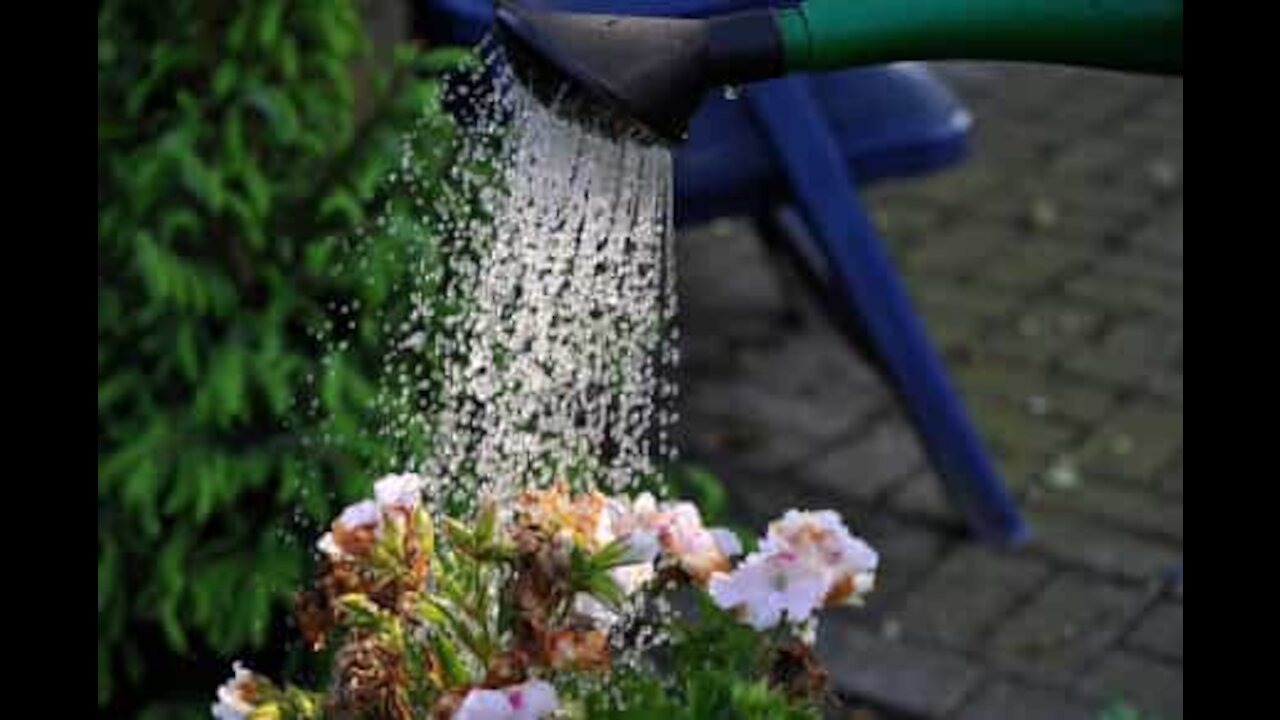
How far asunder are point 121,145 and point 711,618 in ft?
4.58

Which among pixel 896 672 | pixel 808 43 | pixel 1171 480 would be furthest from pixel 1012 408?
pixel 808 43

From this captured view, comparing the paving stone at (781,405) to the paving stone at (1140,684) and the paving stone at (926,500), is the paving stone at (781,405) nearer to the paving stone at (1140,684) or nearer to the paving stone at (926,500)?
the paving stone at (926,500)

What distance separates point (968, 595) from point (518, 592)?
202 centimetres

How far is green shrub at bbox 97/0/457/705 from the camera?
2.81 metres

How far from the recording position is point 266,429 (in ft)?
9.62

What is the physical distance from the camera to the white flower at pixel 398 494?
6.09 feet

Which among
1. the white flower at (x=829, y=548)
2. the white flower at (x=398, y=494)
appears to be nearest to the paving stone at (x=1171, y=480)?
the white flower at (x=829, y=548)

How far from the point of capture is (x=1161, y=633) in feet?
11.6

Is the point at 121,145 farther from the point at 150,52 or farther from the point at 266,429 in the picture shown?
the point at 266,429

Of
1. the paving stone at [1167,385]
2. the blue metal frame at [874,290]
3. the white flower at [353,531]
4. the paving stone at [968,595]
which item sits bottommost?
the paving stone at [1167,385]

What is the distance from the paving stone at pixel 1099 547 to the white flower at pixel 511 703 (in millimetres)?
2212

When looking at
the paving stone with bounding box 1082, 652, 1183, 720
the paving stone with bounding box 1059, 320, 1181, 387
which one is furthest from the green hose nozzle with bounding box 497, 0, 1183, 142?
the paving stone with bounding box 1059, 320, 1181, 387
